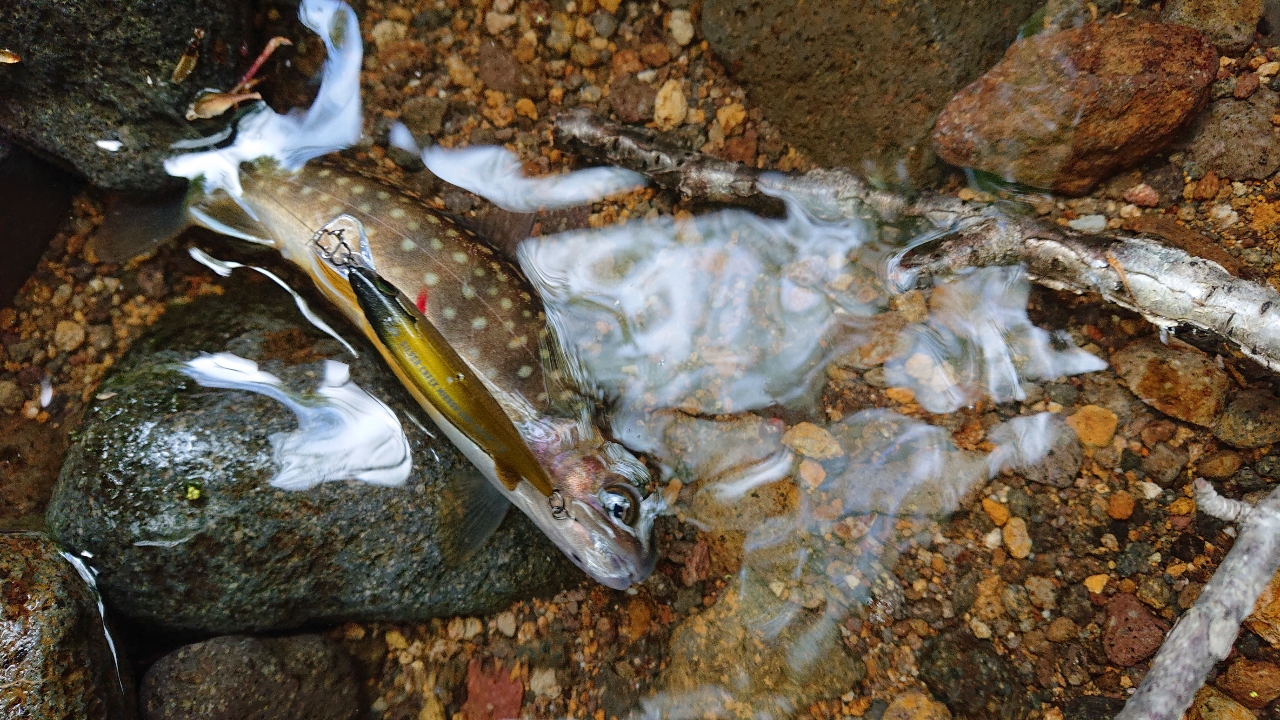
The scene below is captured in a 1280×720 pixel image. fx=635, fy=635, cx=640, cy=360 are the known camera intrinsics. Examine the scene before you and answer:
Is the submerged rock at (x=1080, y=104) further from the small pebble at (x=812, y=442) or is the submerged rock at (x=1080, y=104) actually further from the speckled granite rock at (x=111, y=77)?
the speckled granite rock at (x=111, y=77)

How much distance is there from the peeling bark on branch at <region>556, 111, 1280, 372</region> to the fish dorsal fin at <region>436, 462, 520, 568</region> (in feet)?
6.91

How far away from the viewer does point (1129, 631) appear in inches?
124

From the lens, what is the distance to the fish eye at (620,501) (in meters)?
3.38

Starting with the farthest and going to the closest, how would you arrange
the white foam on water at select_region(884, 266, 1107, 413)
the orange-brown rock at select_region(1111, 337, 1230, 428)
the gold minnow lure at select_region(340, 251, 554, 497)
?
the white foam on water at select_region(884, 266, 1107, 413) < the orange-brown rock at select_region(1111, 337, 1230, 428) < the gold minnow lure at select_region(340, 251, 554, 497)

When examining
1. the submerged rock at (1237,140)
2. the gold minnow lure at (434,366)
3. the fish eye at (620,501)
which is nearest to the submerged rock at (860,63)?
the submerged rock at (1237,140)

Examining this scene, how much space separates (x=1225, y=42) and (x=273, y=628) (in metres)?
5.91

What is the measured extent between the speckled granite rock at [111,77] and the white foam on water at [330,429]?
119 centimetres

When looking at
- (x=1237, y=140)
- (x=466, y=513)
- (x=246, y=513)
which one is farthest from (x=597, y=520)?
(x=1237, y=140)

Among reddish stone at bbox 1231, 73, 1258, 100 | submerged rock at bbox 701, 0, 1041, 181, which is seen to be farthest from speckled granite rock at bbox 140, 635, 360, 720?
reddish stone at bbox 1231, 73, 1258, 100

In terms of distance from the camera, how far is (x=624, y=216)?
4.03 m

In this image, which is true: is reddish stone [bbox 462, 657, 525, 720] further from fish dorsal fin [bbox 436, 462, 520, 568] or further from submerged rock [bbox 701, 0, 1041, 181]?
submerged rock [bbox 701, 0, 1041, 181]

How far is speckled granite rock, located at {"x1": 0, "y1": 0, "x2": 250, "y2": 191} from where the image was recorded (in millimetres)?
3146

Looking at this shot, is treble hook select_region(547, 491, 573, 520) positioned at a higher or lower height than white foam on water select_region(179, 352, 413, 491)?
lower

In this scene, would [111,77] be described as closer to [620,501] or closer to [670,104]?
[670,104]
